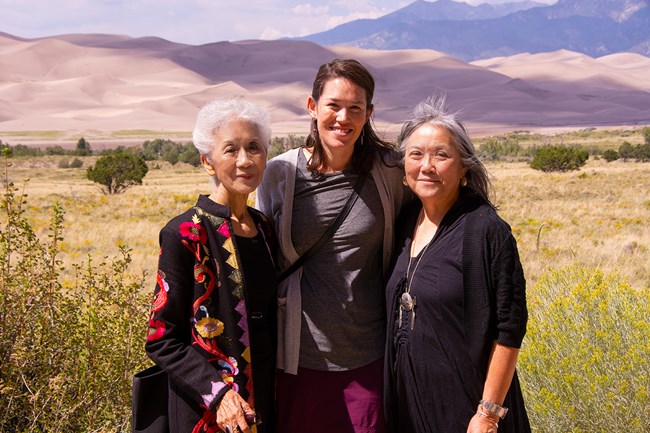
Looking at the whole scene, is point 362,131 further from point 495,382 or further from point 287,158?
point 495,382

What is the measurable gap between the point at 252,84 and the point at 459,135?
14846 centimetres

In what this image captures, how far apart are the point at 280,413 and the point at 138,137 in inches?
3647

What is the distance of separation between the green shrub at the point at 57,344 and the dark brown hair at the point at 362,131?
1087 mm

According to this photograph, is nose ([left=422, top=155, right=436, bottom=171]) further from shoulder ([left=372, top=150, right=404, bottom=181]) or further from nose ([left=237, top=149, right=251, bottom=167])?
nose ([left=237, top=149, right=251, bottom=167])

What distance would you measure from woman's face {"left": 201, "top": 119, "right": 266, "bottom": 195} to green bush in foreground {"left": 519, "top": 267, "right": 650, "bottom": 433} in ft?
5.89

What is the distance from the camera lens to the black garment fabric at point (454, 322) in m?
2.32

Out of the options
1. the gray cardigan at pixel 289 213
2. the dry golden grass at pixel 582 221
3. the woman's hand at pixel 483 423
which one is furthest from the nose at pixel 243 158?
the dry golden grass at pixel 582 221

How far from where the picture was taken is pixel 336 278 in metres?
2.74

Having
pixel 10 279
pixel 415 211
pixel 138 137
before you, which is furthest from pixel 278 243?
pixel 138 137

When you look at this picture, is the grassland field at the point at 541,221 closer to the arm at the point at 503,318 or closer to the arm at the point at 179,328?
the arm at the point at 179,328

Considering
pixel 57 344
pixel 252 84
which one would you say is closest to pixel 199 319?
pixel 57 344

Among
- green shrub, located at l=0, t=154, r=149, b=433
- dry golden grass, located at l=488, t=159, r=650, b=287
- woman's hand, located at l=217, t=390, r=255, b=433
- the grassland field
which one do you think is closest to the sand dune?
dry golden grass, located at l=488, t=159, r=650, b=287

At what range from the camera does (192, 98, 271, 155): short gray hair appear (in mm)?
2355

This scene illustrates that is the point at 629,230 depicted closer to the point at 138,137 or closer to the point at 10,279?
the point at 10,279
